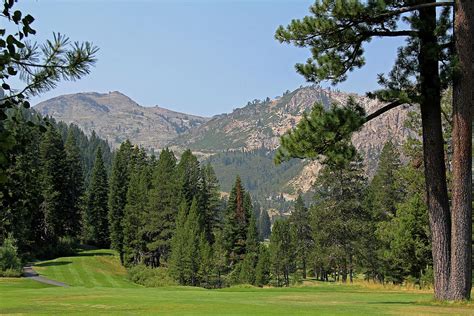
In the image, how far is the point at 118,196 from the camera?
77.2 metres

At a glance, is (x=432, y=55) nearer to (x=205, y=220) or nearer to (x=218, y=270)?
(x=218, y=270)

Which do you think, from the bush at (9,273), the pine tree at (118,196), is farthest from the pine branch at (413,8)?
the pine tree at (118,196)

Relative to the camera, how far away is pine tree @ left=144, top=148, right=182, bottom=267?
6272 centimetres

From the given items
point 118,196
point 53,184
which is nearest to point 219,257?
point 118,196

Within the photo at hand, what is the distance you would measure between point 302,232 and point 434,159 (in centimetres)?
7882

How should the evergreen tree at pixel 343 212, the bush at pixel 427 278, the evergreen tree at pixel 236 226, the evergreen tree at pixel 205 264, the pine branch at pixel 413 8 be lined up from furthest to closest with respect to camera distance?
the evergreen tree at pixel 236 226 → the evergreen tree at pixel 205 264 → the evergreen tree at pixel 343 212 → the bush at pixel 427 278 → the pine branch at pixel 413 8

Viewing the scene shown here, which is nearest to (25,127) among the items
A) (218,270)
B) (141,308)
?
(141,308)

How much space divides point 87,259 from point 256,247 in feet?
68.2

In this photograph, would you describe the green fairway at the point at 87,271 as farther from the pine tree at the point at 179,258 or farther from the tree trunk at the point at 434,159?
the tree trunk at the point at 434,159

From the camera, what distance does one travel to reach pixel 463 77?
1341 centimetres

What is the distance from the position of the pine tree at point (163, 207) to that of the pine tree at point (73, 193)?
18.2 meters

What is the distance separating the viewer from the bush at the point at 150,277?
171 ft

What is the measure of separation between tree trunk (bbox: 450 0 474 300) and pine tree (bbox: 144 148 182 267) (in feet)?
165

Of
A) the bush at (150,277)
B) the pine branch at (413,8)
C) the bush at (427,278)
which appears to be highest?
the pine branch at (413,8)
